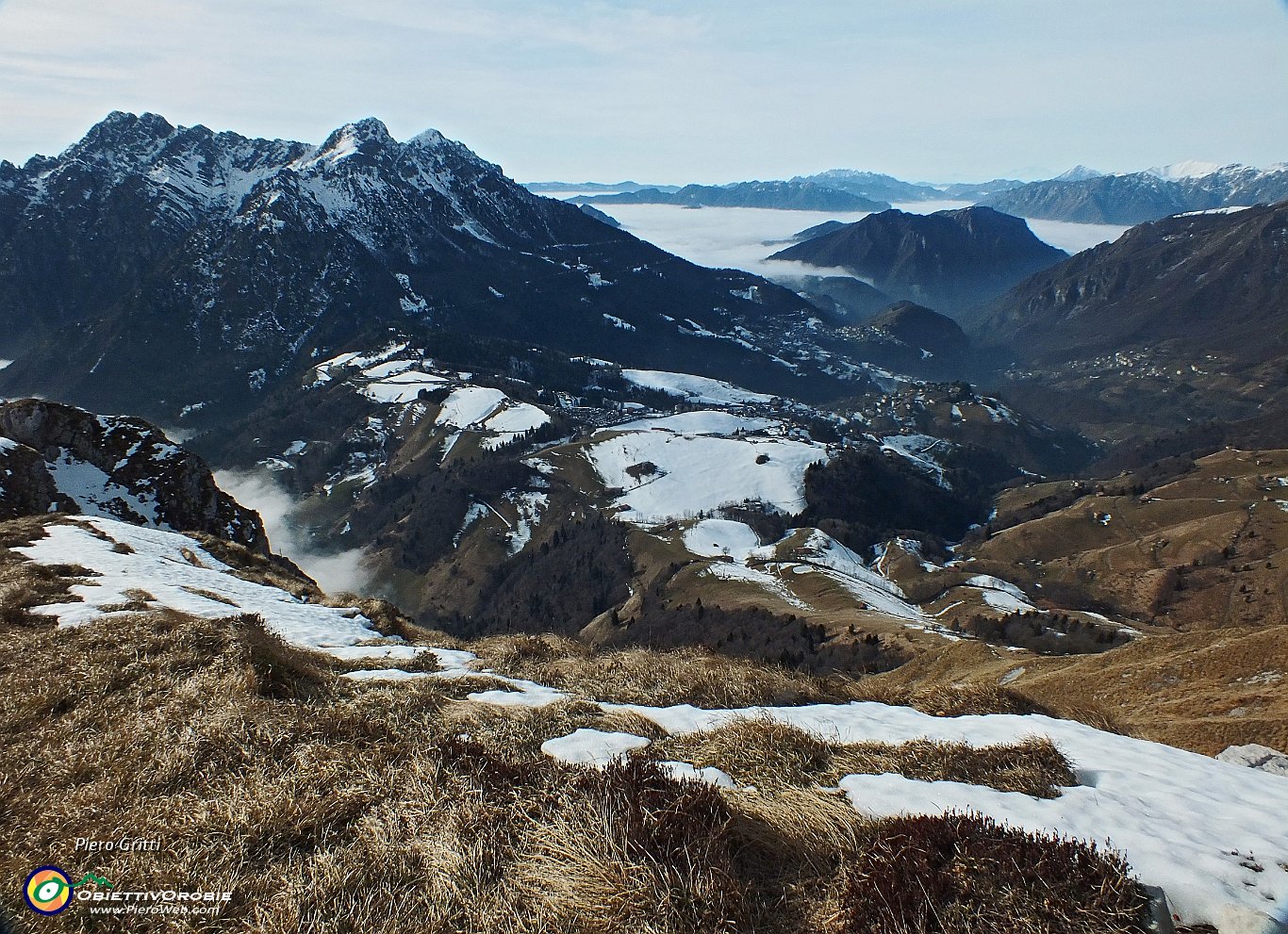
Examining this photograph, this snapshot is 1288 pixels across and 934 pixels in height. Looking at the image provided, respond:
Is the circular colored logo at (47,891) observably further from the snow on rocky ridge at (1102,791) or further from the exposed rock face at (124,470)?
the exposed rock face at (124,470)

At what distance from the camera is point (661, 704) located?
12.9m

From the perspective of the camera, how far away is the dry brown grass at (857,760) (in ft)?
27.4

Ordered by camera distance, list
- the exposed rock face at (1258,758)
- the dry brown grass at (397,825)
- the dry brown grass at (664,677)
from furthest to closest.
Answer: the dry brown grass at (664,677) → the exposed rock face at (1258,758) → the dry brown grass at (397,825)

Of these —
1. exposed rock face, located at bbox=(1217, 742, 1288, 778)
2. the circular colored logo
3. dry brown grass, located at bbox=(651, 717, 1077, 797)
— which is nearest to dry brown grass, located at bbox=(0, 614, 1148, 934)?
the circular colored logo

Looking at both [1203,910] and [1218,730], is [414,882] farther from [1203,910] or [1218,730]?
[1218,730]

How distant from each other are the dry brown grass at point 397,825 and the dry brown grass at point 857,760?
3.67 ft

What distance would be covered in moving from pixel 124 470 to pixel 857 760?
7656 centimetres

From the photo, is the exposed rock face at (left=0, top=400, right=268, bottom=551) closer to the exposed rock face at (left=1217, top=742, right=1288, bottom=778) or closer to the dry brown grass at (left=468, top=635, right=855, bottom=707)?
the dry brown grass at (left=468, top=635, right=855, bottom=707)

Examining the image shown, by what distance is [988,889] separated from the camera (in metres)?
5.43

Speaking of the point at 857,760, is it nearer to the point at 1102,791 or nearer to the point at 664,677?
the point at 1102,791

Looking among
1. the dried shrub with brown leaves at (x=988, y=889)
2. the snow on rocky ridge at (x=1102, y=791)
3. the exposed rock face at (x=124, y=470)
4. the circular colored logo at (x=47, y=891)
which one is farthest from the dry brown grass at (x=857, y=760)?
the exposed rock face at (x=124, y=470)

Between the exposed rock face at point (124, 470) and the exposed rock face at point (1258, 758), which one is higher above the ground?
the exposed rock face at point (1258, 758)

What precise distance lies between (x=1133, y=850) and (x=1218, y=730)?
31.2 ft

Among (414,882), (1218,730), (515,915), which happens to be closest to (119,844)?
(414,882)
